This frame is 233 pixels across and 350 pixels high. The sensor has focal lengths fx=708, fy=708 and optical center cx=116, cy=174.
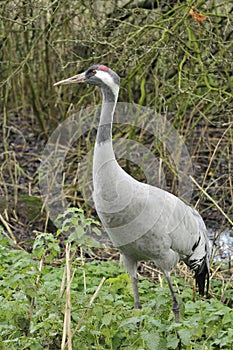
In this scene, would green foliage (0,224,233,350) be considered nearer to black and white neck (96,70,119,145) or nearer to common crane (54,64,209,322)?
common crane (54,64,209,322)

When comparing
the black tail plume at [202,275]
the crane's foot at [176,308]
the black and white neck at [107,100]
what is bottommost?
the black tail plume at [202,275]

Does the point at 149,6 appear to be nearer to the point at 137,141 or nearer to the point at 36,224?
the point at 137,141

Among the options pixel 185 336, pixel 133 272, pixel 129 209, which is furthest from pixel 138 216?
pixel 185 336

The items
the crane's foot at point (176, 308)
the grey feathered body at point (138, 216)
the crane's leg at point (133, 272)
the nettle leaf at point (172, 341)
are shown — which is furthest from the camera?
the crane's leg at point (133, 272)

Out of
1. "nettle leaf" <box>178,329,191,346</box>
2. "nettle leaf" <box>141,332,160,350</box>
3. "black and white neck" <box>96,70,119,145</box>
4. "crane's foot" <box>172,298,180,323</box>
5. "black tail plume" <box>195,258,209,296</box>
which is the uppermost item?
"black and white neck" <box>96,70,119,145</box>

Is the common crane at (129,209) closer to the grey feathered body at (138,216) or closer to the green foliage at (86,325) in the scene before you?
the grey feathered body at (138,216)

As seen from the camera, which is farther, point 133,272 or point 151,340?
point 133,272

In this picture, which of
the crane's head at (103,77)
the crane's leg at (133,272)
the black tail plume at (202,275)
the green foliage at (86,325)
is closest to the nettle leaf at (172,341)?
the green foliage at (86,325)

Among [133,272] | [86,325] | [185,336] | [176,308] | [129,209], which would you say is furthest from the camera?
[133,272]

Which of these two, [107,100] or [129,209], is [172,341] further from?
[107,100]

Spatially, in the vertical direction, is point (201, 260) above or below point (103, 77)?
below

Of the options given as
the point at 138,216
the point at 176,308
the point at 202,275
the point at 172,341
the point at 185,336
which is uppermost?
the point at 138,216

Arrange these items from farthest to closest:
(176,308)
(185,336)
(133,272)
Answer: (133,272)
(176,308)
(185,336)

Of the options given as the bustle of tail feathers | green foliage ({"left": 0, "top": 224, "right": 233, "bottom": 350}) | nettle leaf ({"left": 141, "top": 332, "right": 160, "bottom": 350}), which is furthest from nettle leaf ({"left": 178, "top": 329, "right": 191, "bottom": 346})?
the bustle of tail feathers
